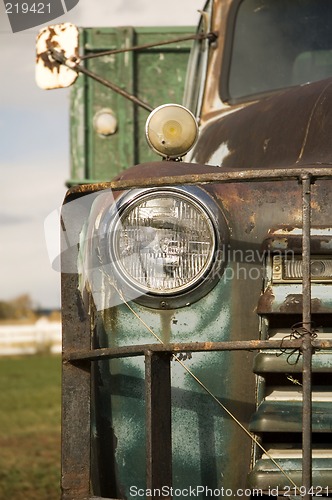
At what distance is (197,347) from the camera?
140 inches

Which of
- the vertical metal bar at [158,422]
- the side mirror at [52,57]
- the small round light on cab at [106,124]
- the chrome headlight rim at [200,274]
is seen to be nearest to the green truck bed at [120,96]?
the small round light on cab at [106,124]

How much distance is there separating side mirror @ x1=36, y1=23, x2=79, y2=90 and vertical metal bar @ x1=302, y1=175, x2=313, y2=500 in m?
2.05

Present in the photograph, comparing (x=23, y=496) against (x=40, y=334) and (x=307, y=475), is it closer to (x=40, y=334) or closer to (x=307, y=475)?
(x=307, y=475)

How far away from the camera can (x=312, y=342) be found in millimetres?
3488

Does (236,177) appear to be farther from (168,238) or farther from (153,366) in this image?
(153,366)

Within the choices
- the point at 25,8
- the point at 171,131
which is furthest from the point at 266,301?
the point at 25,8

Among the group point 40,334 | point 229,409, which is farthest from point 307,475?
point 40,334

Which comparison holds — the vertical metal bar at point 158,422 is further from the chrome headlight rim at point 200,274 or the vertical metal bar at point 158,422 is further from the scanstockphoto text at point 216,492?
the chrome headlight rim at point 200,274

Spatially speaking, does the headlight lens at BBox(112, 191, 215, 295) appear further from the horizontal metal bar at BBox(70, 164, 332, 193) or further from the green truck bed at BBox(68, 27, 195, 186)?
the green truck bed at BBox(68, 27, 195, 186)

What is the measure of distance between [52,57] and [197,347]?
88.8 inches

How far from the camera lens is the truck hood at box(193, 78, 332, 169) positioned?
4.40 metres

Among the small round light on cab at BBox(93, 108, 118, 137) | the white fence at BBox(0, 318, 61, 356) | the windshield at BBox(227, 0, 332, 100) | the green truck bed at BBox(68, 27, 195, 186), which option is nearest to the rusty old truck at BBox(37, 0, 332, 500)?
the windshield at BBox(227, 0, 332, 100)

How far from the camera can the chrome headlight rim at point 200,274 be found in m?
3.86

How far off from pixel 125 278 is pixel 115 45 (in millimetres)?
3466
